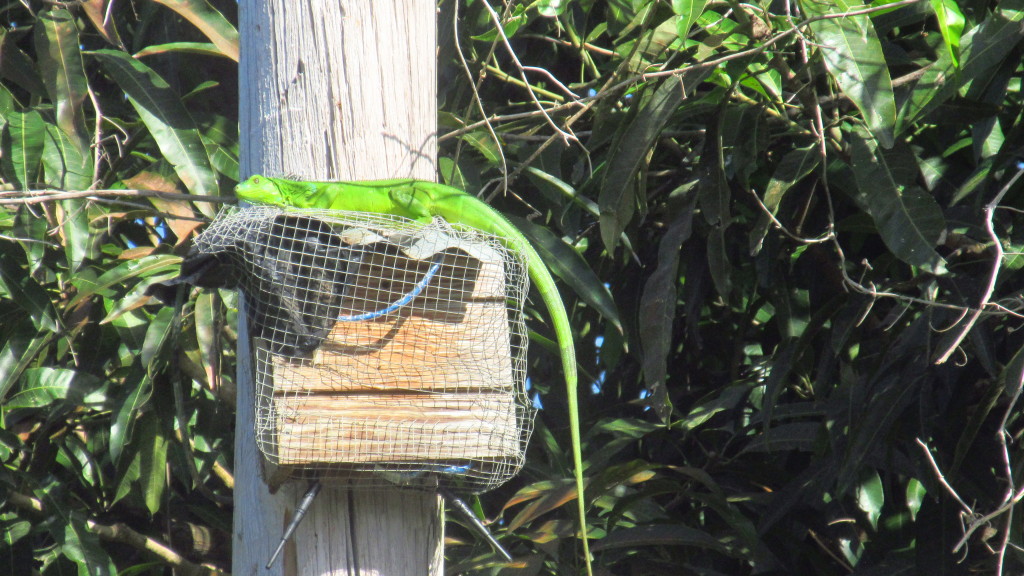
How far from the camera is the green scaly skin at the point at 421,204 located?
5.24 feet

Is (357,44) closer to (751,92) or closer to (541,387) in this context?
(751,92)

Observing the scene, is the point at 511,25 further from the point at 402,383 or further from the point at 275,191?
the point at 402,383

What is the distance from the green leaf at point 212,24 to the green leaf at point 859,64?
4.54 ft

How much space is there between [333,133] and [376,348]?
382 millimetres

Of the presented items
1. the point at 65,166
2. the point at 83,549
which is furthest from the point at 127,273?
the point at 83,549

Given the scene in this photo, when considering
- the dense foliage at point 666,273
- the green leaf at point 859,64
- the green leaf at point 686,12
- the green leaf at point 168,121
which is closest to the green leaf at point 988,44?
the dense foliage at point 666,273

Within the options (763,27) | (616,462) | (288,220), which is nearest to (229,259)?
(288,220)

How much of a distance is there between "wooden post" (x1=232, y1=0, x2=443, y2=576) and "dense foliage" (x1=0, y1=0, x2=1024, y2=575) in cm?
32

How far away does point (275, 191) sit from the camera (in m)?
1.59

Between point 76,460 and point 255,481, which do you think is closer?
point 255,481

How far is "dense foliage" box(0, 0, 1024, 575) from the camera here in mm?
2109

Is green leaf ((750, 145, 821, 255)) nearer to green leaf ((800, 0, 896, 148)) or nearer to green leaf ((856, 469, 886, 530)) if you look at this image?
green leaf ((800, 0, 896, 148))

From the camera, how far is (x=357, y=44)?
1620 mm

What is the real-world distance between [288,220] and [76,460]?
2.00 metres
